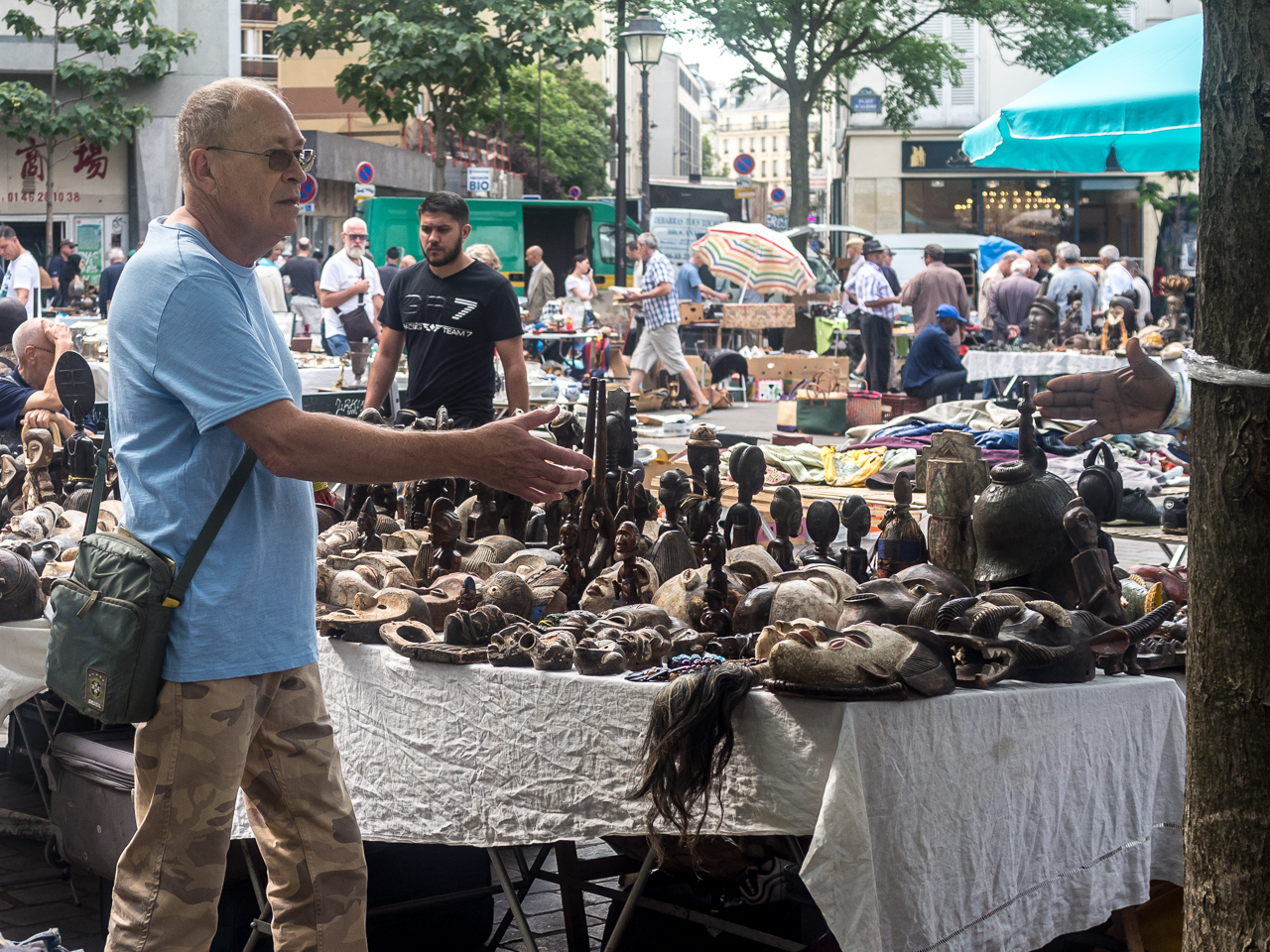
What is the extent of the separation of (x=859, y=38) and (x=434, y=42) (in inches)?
484

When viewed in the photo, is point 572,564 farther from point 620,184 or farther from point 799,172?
point 799,172

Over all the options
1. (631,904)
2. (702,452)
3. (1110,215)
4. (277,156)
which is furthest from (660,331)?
(1110,215)

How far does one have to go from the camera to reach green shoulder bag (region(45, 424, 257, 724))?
219 centimetres

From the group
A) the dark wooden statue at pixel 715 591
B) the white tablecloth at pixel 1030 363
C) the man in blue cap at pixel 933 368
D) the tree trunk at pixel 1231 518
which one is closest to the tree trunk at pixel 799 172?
the white tablecloth at pixel 1030 363

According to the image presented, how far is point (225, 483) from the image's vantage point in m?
2.23

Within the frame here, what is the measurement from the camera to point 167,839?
88.0 inches

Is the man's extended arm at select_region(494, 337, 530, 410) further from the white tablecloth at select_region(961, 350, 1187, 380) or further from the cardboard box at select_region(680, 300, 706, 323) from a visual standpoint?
the cardboard box at select_region(680, 300, 706, 323)

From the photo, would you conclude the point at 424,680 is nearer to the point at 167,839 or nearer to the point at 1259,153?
the point at 167,839

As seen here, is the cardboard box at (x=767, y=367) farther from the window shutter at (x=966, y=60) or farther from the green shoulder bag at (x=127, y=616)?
the window shutter at (x=966, y=60)

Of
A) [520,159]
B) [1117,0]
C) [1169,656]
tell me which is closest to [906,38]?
[1117,0]

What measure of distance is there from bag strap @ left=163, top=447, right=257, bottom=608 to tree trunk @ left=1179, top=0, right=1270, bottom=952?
1412 millimetres

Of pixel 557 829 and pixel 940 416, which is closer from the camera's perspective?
pixel 557 829

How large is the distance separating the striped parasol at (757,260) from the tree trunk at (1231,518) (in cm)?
1594

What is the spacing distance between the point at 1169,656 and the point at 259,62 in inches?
2328
